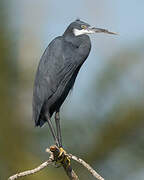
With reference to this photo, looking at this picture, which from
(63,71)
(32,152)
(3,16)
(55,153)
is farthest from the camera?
(3,16)

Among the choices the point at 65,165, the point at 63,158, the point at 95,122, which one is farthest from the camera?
the point at 95,122

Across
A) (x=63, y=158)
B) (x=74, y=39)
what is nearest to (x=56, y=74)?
(x=74, y=39)

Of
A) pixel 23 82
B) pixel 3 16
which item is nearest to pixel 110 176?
pixel 23 82

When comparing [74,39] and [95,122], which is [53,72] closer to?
[74,39]

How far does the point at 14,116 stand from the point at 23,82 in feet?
1.59

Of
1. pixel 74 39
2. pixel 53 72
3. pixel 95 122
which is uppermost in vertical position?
pixel 74 39

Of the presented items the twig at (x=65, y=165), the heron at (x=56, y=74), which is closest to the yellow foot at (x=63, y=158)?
the twig at (x=65, y=165)

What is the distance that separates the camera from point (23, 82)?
10.2 meters

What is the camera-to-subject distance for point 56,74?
24.1ft

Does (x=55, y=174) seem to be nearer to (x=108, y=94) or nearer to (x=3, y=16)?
(x=108, y=94)

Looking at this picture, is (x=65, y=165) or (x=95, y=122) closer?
(x=65, y=165)

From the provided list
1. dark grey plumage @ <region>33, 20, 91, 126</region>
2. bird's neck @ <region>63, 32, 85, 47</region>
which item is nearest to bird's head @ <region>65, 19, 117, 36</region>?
bird's neck @ <region>63, 32, 85, 47</region>

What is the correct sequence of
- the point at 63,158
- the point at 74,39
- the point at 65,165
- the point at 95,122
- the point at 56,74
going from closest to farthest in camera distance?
1. the point at 65,165
2. the point at 63,158
3. the point at 56,74
4. the point at 74,39
5. the point at 95,122

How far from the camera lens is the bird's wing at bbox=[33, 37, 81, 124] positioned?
7328 mm
